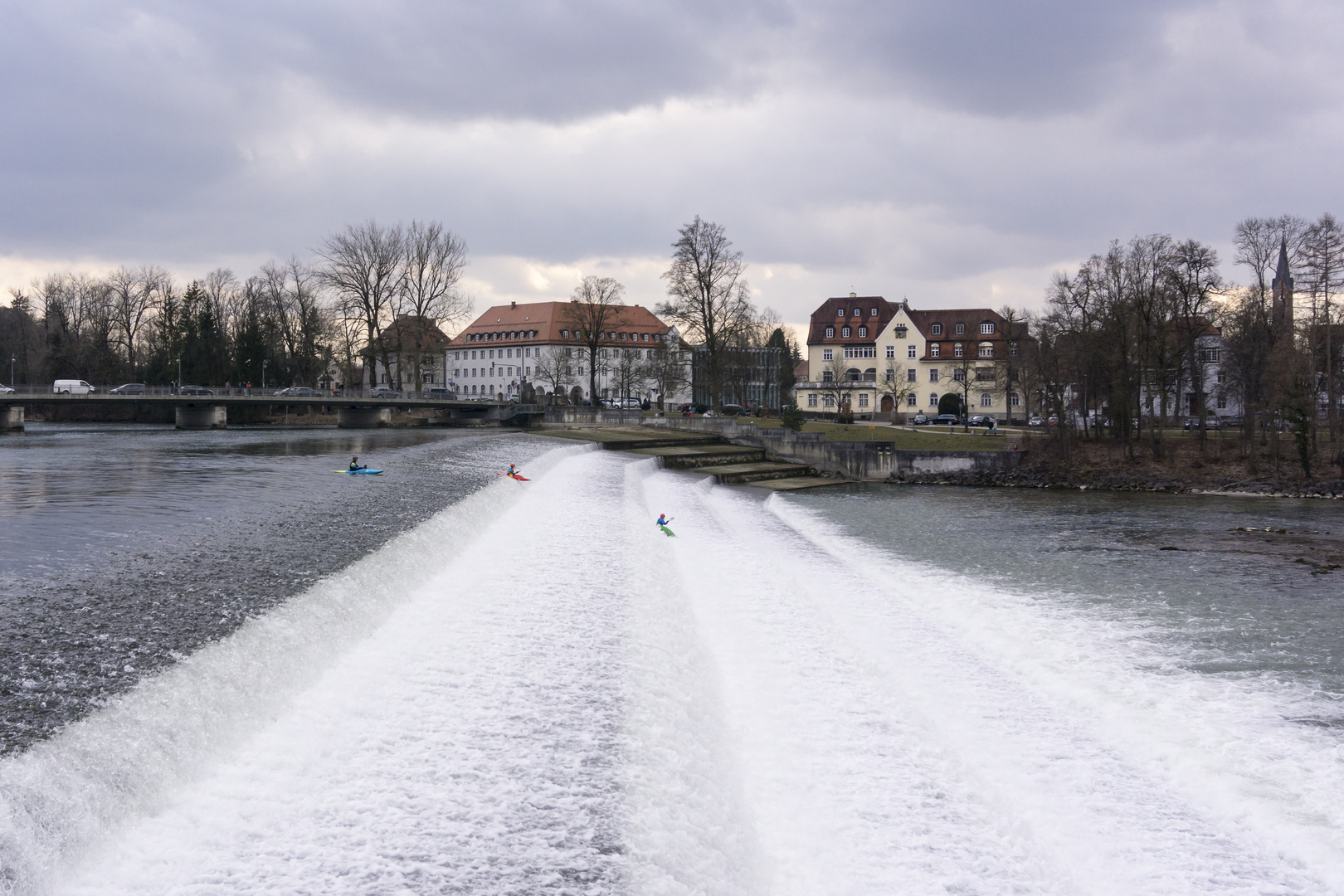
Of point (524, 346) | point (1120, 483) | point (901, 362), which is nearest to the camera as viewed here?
point (1120, 483)

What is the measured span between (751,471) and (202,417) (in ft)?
147

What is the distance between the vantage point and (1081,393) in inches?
1692

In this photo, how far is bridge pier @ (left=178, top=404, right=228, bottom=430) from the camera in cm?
6216

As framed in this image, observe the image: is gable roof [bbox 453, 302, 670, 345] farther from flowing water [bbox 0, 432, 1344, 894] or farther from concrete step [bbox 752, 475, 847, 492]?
flowing water [bbox 0, 432, 1344, 894]

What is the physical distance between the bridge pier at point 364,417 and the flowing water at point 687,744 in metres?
58.3

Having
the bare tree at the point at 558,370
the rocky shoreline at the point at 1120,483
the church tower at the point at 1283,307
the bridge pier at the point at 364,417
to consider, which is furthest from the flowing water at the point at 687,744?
the bare tree at the point at 558,370

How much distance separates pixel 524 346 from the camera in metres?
109

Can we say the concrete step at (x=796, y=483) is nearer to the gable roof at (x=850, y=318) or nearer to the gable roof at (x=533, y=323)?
the gable roof at (x=850, y=318)

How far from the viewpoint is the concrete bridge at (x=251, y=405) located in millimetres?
54344

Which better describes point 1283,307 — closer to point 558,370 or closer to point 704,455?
point 704,455

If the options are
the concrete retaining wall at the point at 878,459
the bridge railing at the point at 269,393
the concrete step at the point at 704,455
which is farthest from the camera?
the bridge railing at the point at 269,393

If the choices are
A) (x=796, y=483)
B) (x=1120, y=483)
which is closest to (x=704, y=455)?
(x=796, y=483)

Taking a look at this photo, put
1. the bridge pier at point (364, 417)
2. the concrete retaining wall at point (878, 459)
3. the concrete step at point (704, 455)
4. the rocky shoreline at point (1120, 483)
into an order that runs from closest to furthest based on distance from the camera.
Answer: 1. the rocky shoreline at point (1120, 483)
2. the concrete step at point (704, 455)
3. the concrete retaining wall at point (878, 459)
4. the bridge pier at point (364, 417)

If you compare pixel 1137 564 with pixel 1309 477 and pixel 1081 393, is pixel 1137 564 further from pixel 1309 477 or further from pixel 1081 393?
pixel 1081 393
